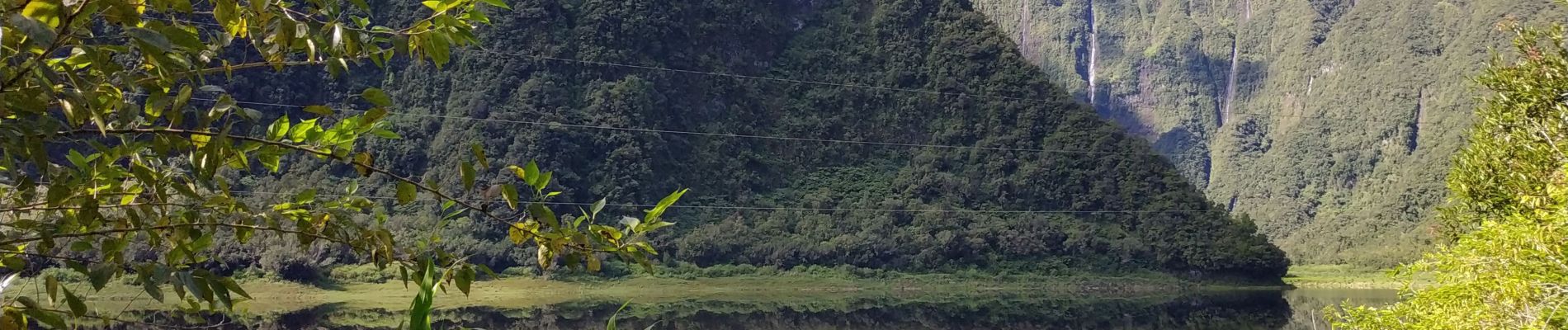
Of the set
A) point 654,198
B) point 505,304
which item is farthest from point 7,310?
point 654,198

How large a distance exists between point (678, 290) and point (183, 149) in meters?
33.3

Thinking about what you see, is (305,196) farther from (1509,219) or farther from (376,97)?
(1509,219)

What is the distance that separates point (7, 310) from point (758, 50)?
49.6 metres

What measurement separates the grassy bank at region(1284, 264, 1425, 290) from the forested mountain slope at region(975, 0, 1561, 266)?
2.86 m

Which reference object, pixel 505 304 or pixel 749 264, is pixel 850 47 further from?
pixel 505 304

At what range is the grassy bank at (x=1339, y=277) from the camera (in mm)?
44316

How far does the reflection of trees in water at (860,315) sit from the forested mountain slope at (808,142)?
18.5ft

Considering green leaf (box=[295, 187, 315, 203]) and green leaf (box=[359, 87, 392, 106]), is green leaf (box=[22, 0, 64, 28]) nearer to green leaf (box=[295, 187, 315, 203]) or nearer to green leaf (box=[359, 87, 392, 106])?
green leaf (box=[359, 87, 392, 106])

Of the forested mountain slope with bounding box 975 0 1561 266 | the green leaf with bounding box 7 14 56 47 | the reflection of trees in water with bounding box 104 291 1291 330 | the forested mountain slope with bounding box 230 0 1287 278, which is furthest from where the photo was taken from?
the forested mountain slope with bounding box 975 0 1561 266

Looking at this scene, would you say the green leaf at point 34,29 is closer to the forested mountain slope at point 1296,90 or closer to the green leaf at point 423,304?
the green leaf at point 423,304

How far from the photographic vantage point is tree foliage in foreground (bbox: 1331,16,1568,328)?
5.50 meters

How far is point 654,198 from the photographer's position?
41.6 meters

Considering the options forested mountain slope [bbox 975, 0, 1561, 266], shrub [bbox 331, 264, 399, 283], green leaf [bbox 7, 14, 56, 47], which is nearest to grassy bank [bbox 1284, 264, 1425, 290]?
forested mountain slope [bbox 975, 0, 1561, 266]

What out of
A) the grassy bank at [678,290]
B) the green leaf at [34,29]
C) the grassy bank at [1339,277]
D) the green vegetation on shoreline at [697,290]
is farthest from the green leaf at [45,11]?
the grassy bank at [1339,277]
